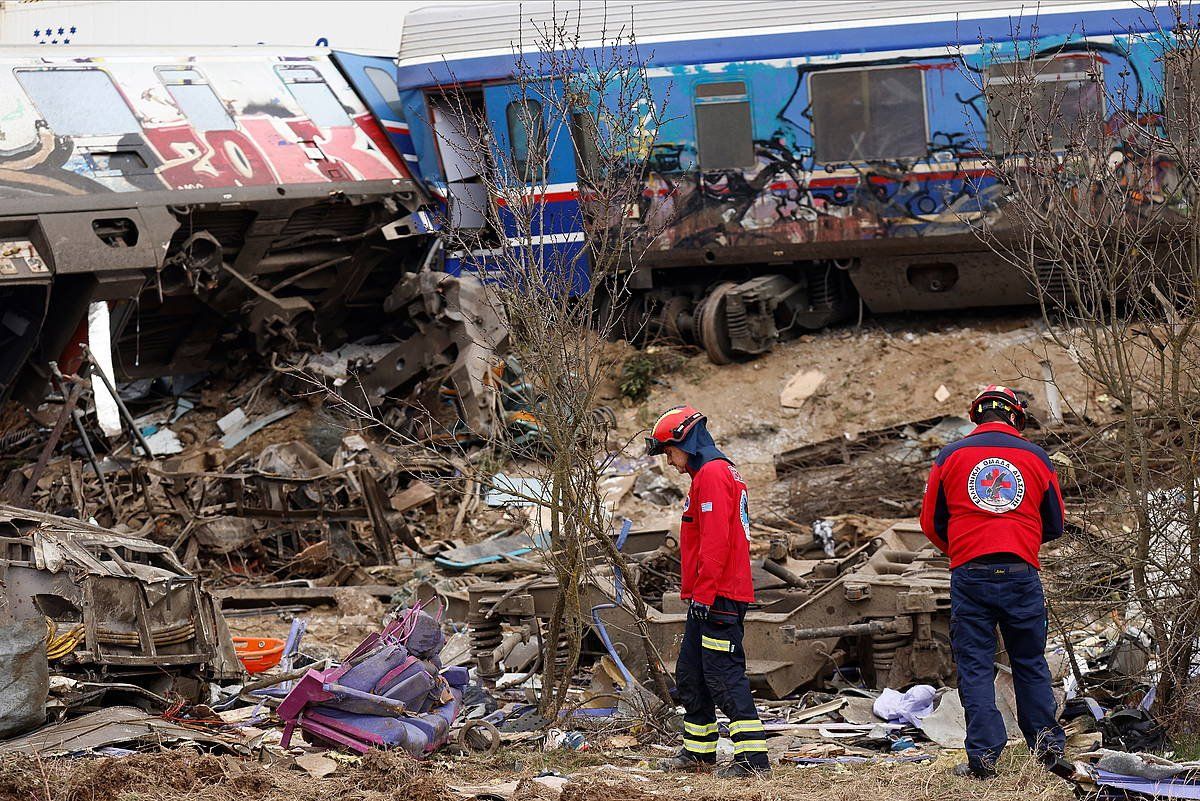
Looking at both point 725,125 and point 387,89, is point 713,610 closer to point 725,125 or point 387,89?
point 725,125

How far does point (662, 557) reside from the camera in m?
9.18

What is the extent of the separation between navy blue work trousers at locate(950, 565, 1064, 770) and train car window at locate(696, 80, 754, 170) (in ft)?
29.5

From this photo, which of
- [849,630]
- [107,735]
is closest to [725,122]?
[849,630]

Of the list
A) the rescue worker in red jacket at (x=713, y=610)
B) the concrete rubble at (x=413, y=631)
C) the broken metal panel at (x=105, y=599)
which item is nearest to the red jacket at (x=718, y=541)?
the rescue worker in red jacket at (x=713, y=610)

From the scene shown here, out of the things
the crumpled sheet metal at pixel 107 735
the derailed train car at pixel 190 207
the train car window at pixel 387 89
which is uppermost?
the train car window at pixel 387 89

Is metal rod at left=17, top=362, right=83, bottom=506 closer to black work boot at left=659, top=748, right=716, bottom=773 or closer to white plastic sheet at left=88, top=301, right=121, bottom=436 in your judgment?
white plastic sheet at left=88, top=301, right=121, bottom=436

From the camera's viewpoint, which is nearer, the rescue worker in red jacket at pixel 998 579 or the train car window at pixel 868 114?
the rescue worker in red jacket at pixel 998 579

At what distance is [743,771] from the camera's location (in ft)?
21.1

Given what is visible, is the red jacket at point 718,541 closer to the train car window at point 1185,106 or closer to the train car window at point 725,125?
the train car window at point 1185,106

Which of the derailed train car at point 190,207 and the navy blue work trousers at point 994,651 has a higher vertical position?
the derailed train car at point 190,207

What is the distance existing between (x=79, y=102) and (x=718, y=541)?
8.58 m

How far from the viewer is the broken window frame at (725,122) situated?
573 inches

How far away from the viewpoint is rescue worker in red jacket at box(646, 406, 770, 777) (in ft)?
21.2

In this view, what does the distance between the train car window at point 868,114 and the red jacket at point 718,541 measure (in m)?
8.49
